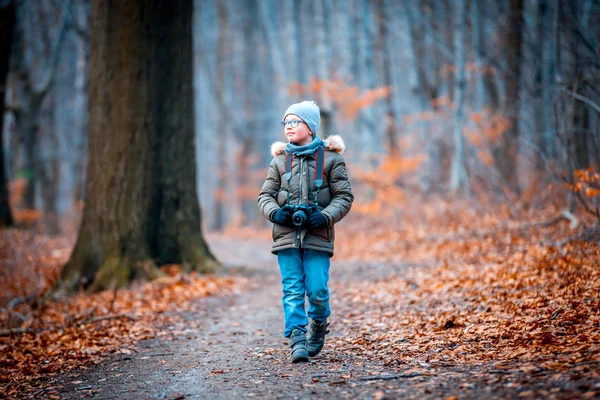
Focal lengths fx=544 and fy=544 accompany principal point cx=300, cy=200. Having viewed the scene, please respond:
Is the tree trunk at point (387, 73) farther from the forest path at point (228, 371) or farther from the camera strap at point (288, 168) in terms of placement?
the camera strap at point (288, 168)

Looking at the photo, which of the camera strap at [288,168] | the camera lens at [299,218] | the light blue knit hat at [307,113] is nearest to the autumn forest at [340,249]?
the camera lens at [299,218]

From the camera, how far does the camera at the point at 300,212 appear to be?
435cm

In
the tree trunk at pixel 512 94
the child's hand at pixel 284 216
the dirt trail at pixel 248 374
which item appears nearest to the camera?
the dirt trail at pixel 248 374

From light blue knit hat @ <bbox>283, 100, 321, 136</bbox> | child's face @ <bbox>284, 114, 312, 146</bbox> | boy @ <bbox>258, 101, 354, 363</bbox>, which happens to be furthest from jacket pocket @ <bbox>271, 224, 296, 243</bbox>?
light blue knit hat @ <bbox>283, 100, 321, 136</bbox>

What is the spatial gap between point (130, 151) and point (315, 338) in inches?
218

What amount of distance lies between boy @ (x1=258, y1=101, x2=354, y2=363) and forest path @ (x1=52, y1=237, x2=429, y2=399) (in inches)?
13.0

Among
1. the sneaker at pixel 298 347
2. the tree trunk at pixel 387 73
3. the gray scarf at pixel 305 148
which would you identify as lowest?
the sneaker at pixel 298 347

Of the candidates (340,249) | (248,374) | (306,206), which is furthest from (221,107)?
(248,374)

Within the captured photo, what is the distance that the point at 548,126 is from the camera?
13.0 metres

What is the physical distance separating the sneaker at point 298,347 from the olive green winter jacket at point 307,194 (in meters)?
0.74

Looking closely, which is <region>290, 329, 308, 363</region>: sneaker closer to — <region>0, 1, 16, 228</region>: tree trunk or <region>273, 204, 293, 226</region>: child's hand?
<region>273, 204, 293, 226</region>: child's hand

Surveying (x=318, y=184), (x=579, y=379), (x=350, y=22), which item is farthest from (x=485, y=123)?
(x=579, y=379)

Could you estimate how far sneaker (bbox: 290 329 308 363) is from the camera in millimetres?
4543

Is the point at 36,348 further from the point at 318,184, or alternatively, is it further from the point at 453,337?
the point at 453,337
